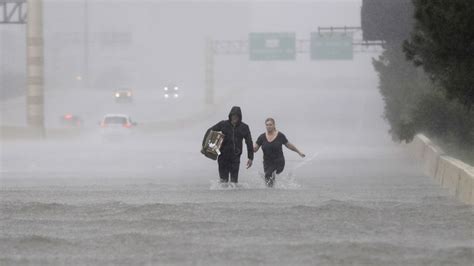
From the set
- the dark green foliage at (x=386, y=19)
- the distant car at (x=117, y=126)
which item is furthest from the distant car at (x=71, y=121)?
the dark green foliage at (x=386, y=19)

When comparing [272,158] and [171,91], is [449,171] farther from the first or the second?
[171,91]

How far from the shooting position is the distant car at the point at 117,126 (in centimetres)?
5881

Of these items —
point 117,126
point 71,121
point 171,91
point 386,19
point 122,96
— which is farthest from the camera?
point 171,91

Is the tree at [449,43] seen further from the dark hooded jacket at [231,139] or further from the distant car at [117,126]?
the distant car at [117,126]

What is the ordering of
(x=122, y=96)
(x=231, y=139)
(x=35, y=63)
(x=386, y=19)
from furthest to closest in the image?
(x=122, y=96) → (x=35, y=63) → (x=386, y=19) → (x=231, y=139)

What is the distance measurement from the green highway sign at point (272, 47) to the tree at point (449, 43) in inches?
2950

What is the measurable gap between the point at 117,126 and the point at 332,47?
39873mm

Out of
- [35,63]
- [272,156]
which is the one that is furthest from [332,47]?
[272,156]

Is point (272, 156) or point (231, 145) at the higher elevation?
point (231, 145)

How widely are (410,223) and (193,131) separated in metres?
66.9

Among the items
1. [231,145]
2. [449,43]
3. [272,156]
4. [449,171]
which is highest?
[449,43]

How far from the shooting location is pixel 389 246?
1141cm

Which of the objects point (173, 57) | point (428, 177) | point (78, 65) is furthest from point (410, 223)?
point (173, 57)

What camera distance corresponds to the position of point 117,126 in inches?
2319
